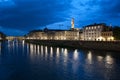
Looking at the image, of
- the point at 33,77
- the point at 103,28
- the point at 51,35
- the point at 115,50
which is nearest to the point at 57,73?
the point at 33,77

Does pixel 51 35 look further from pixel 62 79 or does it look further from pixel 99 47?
pixel 62 79

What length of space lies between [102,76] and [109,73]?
→ 7.54ft

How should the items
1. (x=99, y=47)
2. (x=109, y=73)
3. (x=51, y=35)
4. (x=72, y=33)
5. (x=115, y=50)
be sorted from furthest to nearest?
(x=51, y=35) → (x=72, y=33) → (x=99, y=47) → (x=115, y=50) → (x=109, y=73)

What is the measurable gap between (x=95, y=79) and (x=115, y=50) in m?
38.2

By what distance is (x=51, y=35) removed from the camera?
18550cm

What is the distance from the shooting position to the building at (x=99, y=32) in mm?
98281

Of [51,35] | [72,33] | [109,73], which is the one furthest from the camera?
[51,35]

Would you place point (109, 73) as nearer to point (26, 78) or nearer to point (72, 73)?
point (72, 73)

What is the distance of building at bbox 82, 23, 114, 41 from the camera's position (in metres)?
98.3

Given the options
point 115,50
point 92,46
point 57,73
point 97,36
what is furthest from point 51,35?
point 57,73

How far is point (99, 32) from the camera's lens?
106750 mm

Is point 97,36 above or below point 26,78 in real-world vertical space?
above

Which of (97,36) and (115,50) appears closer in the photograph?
(115,50)

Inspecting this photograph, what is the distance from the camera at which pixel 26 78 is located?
27.1 metres
